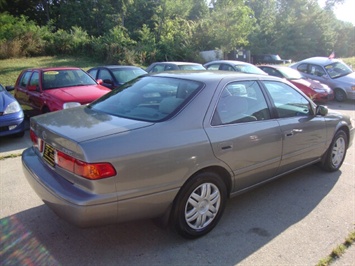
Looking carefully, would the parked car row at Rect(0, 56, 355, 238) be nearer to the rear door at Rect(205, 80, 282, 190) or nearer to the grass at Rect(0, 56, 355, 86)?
the rear door at Rect(205, 80, 282, 190)

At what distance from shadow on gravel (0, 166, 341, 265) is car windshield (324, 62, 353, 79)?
9.88 metres

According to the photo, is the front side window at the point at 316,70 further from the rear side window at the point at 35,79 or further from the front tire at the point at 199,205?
the front tire at the point at 199,205

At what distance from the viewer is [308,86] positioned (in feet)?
34.7

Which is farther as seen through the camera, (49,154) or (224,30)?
(224,30)

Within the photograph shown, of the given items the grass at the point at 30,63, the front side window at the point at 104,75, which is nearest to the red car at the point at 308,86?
the front side window at the point at 104,75

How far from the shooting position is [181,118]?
9.00ft

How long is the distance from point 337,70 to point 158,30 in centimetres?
1867

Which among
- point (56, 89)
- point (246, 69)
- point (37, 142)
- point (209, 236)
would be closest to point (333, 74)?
point (246, 69)

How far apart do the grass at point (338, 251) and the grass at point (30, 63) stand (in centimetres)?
1353

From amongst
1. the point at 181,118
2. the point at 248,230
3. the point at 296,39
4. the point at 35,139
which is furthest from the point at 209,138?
the point at 296,39

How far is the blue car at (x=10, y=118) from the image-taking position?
594 cm

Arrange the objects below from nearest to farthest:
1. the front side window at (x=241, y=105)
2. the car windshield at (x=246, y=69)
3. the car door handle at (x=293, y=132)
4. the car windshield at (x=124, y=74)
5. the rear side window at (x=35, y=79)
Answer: the front side window at (x=241, y=105) → the car door handle at (x=293, y=132) → the rear side window at (x=35, y=79) → the car windshield at (x=124, y=74) → the car windshield at (x=246, y=69)

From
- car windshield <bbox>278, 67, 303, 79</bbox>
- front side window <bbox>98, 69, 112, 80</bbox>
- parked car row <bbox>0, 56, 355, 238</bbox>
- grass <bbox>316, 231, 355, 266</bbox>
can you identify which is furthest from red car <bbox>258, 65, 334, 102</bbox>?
grass <bbox>316, 231, 355, 266</bbox>

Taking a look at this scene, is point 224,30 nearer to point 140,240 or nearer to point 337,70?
point 337,70
